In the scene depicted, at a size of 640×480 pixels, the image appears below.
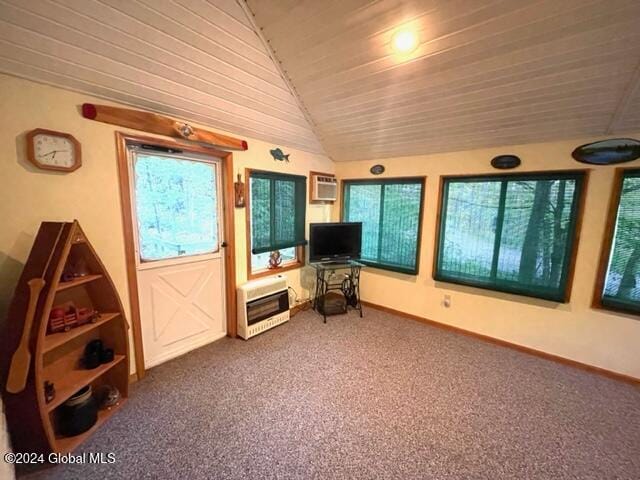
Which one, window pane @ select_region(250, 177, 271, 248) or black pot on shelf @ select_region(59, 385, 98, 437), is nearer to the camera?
black pot on shelf @ select_region(59, 385, 98, 437)

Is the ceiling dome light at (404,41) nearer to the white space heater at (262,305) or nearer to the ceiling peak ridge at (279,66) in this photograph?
the ceiling peak ridge at (279,66)

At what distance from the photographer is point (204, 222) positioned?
2.66m

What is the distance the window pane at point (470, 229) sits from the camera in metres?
2.86

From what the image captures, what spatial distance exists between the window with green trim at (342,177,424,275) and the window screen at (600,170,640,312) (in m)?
1.74

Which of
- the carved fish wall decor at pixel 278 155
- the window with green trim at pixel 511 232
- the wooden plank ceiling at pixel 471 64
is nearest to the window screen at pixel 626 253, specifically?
the window with green trim at pixel 511 232

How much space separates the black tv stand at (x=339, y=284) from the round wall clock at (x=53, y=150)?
8.68 ft

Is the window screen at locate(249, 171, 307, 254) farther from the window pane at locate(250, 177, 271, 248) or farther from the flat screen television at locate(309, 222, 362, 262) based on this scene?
the flat screen television at locate(309, 222, 362, 262)

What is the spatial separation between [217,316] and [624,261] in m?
4.05

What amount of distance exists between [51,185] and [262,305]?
2084 millimetres

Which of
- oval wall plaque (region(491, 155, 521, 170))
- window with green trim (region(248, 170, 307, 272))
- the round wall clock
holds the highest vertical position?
oval wall plaque (region(491, 155, 521, 170))

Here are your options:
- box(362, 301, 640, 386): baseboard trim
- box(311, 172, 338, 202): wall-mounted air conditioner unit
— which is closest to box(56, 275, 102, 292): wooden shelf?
box(311, 172, 338, 202): wall-mounted air conditioner unit

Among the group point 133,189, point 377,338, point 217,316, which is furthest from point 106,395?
point 377,338

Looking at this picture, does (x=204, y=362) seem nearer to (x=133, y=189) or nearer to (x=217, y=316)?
(x=217, y=316)

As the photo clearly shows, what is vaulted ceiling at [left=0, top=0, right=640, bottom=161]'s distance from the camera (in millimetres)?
1428
